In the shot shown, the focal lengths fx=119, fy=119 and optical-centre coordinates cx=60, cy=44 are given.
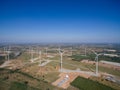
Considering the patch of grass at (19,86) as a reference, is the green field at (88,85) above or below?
below

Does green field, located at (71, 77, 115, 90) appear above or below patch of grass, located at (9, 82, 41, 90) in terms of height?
below

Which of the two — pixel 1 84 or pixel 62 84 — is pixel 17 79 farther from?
pixel 62 84

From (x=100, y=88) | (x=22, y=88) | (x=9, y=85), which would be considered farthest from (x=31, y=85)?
(x=100, y=88)

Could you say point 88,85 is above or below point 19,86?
below

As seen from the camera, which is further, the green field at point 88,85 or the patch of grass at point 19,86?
the green field at point 88,85

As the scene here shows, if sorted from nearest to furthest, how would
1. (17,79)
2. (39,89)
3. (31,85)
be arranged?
(39,89) → (31,85) → (17,79)

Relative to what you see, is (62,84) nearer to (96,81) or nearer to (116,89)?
(96,81)

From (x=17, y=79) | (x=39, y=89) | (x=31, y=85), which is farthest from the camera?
(x=17, y=79)

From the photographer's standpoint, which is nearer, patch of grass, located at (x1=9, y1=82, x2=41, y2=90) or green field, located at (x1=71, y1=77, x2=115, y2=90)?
patch of grass, located at (x1=9, y1=82, x2=41, y2=90)

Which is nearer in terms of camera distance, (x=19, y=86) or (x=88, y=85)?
(x=19, y=86)

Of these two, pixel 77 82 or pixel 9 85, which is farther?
pixel 77 82
